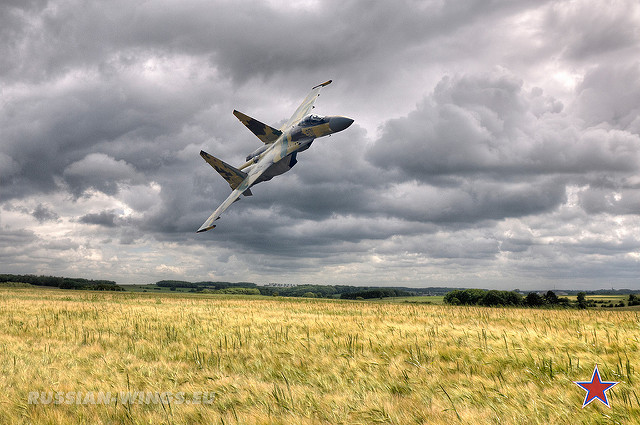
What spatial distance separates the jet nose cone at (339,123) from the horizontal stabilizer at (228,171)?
12.1m

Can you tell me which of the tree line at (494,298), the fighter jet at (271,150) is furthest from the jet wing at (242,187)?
the tree line at (494,298)

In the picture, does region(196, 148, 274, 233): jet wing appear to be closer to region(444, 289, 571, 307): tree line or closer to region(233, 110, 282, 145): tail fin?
region(233, 110, 282, 145): tail fin

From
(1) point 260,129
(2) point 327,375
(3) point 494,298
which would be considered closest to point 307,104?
(1) point 260,129

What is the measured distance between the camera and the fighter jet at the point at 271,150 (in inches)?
1276

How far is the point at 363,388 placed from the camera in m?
7.70

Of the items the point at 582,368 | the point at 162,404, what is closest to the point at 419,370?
the point at 582,368

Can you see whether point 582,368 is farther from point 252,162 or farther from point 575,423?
point 252,162

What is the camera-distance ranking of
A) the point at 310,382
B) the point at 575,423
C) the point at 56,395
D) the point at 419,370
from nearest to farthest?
the point at 575,423 < the point at 56,395 < the point at 310,382 < the point at 419,370

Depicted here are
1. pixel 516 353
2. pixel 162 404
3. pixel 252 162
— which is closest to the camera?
pixel 162 404

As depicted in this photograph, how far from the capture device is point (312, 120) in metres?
32.5

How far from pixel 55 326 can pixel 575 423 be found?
21.0 m

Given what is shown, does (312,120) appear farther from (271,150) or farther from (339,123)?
(271,150)

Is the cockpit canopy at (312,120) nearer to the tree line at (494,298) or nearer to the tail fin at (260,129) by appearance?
the tail fin at (260,129)

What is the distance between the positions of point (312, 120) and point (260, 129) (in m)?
10.2
